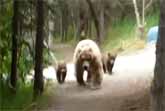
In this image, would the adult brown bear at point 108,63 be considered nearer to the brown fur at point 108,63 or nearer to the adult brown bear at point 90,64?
the brown fur at point 108,63

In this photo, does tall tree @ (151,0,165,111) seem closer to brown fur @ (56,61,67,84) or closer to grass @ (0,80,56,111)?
grass @ (0,80,56,111)

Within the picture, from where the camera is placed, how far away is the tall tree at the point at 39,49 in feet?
44.2

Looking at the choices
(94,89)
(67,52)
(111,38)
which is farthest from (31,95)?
(111,38)

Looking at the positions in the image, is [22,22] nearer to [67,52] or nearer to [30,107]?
[30,107]

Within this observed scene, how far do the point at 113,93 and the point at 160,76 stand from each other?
8.40 metres

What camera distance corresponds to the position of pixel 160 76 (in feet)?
18.6

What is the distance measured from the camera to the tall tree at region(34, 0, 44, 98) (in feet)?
44.2

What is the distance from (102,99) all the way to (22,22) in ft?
8.95

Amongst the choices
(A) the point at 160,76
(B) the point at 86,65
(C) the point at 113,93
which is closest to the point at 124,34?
(B) the point at 86,65

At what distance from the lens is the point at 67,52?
31250 mm

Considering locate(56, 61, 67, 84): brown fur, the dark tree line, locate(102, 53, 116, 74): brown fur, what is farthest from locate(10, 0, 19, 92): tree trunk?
locate(102, 53, 116, 74): brown fur

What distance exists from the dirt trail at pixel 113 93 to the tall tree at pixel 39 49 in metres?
0.50

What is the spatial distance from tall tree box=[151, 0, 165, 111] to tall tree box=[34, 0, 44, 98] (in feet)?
25.8

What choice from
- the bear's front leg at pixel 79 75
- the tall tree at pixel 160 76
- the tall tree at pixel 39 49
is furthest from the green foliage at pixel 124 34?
the tall tree at pixel 160 76
